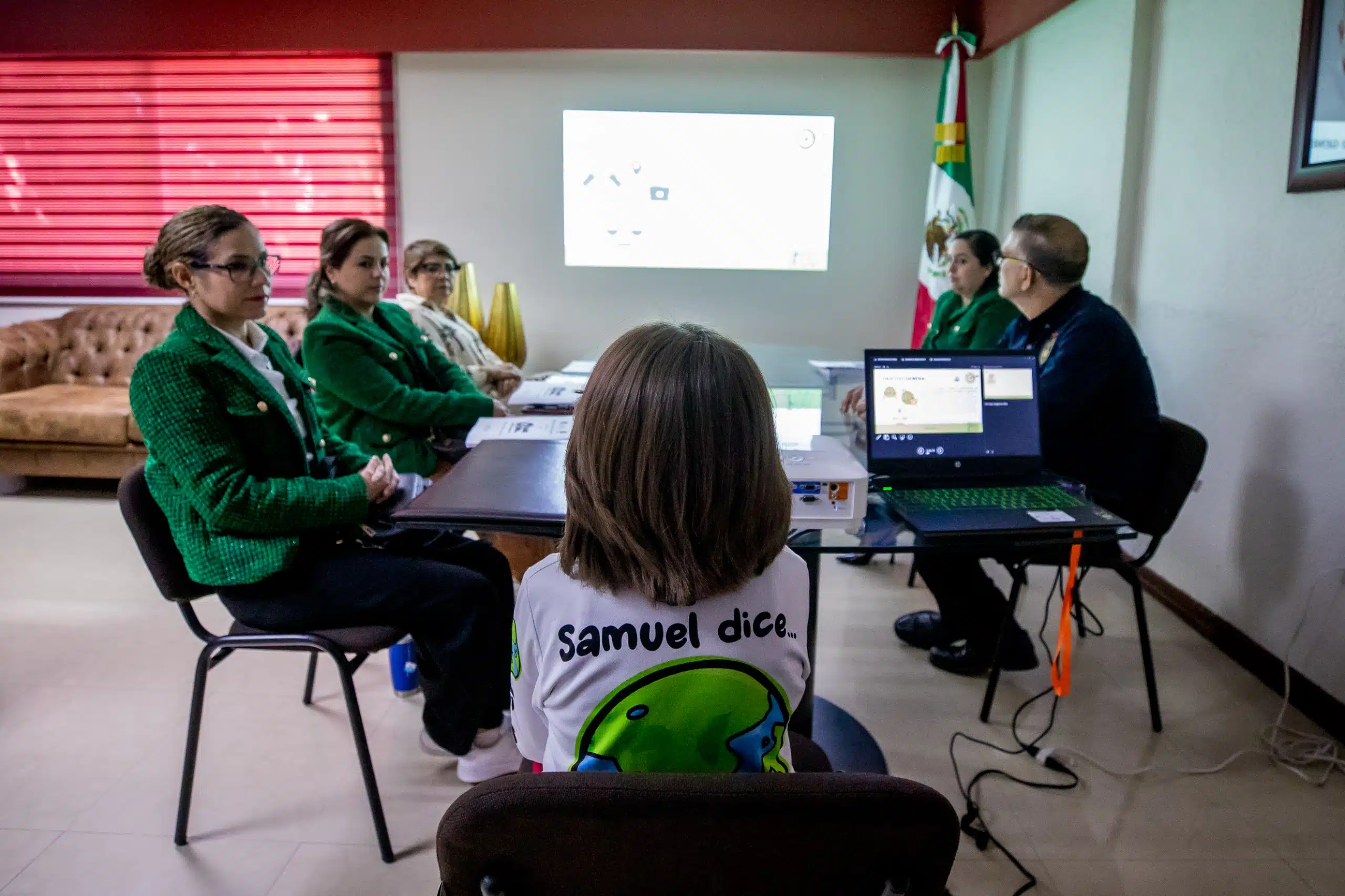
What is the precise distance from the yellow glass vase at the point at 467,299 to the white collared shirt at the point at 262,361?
2.23 m

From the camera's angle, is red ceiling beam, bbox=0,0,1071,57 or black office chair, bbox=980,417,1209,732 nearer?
black office chair, bbox=980,417,1209,732

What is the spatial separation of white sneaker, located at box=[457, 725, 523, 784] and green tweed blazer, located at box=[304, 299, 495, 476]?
83 cm

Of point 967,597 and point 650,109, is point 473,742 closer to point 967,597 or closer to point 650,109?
point 967,597

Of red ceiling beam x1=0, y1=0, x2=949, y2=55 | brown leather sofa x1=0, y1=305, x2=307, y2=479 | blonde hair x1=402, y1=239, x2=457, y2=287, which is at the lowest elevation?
brown leather sofa x1=0, y1=305, x2=307, y2=479

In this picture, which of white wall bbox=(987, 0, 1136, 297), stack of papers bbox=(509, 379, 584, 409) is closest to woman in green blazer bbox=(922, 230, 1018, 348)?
white wall bbox=(987, 0, 1136, 297)

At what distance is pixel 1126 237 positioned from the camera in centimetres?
318

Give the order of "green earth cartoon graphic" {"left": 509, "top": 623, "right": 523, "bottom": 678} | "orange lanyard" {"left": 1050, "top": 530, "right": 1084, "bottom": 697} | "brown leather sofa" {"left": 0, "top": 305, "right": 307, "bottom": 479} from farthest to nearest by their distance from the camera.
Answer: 1. "brown leather sofa" {"left": 0, "top": 305, "right": 307, "bottom": 479}
2. "orange lanyard" {"left": 1050, "top": 530, "right": 1084, "bottom": 697}
3. "green earth cartoon graphic" {"left": 509, "top": 623, "right": 523, "bottom": 678}

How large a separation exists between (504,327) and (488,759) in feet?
8.78

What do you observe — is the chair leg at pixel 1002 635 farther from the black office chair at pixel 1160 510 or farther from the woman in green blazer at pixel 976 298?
the woman in green blazer at pixel 976 298

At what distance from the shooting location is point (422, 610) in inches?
66.6

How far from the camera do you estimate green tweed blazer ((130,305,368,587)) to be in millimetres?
1543

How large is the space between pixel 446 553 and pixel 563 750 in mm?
1073

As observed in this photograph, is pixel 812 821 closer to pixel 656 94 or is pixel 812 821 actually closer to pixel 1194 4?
pixel 1194 4

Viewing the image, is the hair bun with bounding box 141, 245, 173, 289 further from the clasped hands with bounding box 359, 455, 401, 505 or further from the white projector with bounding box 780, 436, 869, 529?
the white projector with bounding box 780, 436, 869, 529
